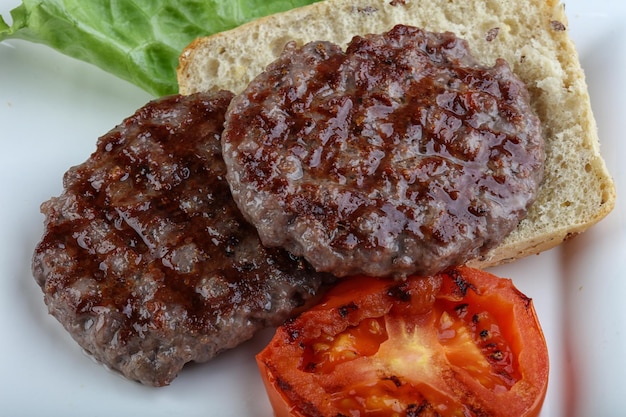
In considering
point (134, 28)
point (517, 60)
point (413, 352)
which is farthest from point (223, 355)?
point (134, 28)

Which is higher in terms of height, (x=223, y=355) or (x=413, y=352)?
(x=413, y=352)

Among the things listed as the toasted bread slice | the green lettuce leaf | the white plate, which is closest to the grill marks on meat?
the white plate

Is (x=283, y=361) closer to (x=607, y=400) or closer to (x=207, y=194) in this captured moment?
(x=207, y=194)

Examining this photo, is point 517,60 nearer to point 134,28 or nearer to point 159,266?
point 159,266

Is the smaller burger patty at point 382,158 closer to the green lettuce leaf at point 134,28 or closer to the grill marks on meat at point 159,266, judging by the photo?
the grill marks on meat at point 159,266

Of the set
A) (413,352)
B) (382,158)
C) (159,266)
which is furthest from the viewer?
(159,266)

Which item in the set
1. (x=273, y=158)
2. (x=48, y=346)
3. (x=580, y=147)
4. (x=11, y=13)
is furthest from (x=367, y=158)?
(x=11, y=13)
